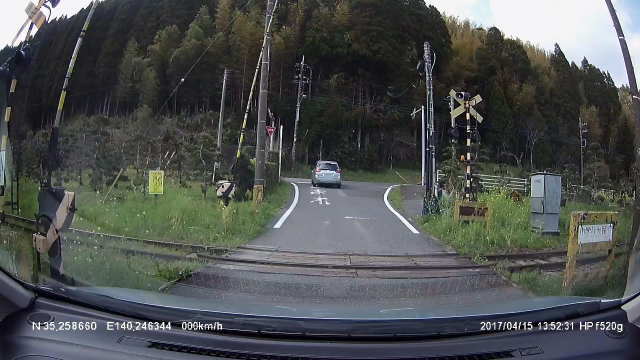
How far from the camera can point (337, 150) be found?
150 inches

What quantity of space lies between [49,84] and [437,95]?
2665mm

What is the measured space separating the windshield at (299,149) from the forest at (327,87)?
0.01 metres

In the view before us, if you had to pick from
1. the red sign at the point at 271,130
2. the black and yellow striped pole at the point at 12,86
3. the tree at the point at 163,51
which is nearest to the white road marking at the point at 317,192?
the red sign at the point at 271,130

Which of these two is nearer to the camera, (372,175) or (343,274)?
(343,274)

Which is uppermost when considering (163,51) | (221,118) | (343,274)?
(163,51)

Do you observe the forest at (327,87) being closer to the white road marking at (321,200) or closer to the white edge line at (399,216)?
the white edge line at (399,216)

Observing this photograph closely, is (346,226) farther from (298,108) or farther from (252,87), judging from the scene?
(252,87)

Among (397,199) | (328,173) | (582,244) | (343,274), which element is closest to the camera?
(582,244)

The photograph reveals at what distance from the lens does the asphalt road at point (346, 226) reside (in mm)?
3652

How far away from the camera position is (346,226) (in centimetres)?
391

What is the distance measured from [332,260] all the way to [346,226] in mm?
475

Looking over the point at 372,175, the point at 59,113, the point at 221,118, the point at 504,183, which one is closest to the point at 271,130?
the point at 221,118

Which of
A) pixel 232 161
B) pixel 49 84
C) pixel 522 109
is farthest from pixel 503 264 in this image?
pixel 49 84

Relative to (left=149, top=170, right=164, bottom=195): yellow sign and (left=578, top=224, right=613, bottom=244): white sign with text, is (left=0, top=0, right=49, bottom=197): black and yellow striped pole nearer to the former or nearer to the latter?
(left=149, top=170, right=164, bottom=195): yellow sign
